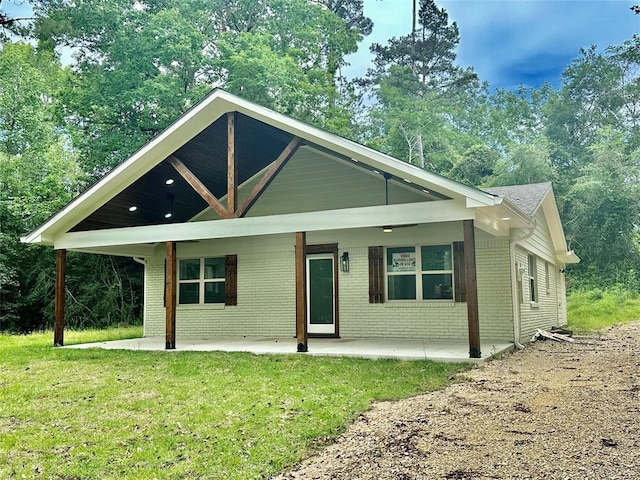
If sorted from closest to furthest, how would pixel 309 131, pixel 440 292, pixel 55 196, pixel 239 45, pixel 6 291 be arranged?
pixel 309 131 < pixel 440 292 < pixel 6 291 < pixel 55 196 < pixel 239 45

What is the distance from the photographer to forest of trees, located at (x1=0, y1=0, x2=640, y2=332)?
1712cm

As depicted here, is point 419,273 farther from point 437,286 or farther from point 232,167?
point 232,167

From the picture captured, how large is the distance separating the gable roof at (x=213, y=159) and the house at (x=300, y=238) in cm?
2

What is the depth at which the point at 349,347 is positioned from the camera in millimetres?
8516

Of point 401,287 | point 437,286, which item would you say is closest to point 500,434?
point 437,286

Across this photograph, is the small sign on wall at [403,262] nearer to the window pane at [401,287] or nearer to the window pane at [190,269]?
the window pane at [401,287]

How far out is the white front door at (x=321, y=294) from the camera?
1056cm

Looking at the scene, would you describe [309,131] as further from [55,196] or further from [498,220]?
[55,196]

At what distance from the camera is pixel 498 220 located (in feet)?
28.1

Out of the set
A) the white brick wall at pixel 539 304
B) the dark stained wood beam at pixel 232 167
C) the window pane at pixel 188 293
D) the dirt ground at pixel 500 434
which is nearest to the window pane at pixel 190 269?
the window pane at pixel 188 293

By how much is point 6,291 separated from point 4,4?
32.6ft

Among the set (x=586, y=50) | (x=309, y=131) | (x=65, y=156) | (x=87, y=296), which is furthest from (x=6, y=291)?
(x=586, y=50)

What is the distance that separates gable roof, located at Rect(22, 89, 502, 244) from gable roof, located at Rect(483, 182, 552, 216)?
86.8 inches

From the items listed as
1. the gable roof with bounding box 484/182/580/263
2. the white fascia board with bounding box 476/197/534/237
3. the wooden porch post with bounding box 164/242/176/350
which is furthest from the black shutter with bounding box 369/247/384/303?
the wooden porch post with bounding box 164/242/176/350
